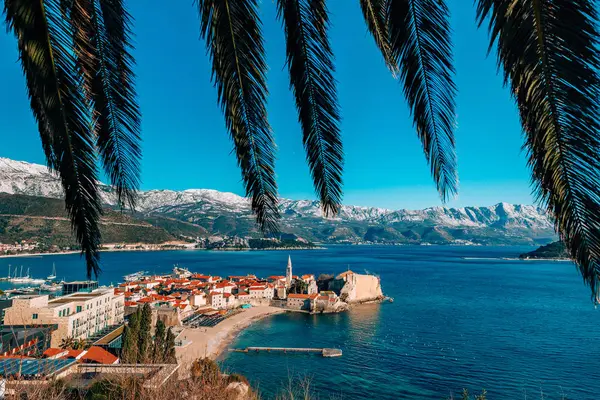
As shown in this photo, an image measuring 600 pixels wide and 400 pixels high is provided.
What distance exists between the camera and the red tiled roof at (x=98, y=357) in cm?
1023

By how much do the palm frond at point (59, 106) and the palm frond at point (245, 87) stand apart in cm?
31

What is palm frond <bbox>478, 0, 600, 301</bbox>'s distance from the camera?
0.58m

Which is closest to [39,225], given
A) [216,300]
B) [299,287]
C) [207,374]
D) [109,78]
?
[216,300]

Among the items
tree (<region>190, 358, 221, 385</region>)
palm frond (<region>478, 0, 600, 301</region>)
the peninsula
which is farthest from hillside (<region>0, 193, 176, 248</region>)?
palm frond (<region>478, 0, 600, 301</region>)

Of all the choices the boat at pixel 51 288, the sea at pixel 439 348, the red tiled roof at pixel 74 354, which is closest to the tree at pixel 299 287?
the sea at pixel 439 348

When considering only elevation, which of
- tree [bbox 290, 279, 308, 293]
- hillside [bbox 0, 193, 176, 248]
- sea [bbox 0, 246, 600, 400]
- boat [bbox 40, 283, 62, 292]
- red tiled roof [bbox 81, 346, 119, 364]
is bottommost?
sea [bbox 0, 246, 600, 400]

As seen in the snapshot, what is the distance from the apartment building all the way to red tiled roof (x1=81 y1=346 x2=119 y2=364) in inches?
102

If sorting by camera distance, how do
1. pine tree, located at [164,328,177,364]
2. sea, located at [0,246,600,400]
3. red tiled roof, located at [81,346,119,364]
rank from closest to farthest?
1. pine tree, located at [164,328,177,364]
2. red tiled roof, located at [81,346,119,364]
3. sea, located at [0,246,600,400]

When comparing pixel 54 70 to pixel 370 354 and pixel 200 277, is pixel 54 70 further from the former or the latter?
pixel 200 277

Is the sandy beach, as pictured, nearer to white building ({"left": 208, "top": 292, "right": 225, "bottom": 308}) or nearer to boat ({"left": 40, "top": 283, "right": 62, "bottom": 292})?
white building ({"left": 208, "top": 292, "right": 225, "bottom": 308})

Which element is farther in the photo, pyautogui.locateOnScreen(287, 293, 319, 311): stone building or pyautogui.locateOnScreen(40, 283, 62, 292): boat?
pyautogui.locateOnScreen(40, 283, 62, 292): boat

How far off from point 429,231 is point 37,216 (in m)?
134

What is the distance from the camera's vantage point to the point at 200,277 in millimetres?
37625

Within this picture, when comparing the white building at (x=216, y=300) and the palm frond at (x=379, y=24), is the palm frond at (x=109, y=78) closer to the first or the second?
the palm frond at (x=379, y=24)
